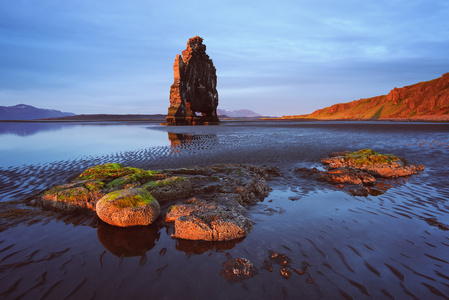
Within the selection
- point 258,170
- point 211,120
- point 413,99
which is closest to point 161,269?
point 258,170

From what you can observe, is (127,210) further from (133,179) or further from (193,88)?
(193,88)

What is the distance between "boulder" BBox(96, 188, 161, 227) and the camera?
257 inches

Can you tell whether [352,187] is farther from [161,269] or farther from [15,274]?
[15,274]

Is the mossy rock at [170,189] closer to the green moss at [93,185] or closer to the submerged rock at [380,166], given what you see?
the green moss at [93,185]

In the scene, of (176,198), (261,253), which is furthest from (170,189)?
(261,253)

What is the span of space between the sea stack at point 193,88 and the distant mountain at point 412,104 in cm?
10946

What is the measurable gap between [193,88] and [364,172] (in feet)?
277

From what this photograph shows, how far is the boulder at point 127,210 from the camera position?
654cm

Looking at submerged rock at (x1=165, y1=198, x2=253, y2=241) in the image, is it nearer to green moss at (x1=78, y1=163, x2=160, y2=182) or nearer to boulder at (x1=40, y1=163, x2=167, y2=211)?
boulder at (x1=40, y1=163, x2=167, y2=211)

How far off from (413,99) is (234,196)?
584 feet

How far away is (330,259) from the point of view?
16.0 ft

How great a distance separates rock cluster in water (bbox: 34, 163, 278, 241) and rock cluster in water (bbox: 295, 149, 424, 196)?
4070 mm

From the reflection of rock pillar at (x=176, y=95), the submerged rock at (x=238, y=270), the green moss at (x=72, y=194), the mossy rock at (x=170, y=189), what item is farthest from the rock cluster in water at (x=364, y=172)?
the reflection of rock pillar at (x=176, y=95)

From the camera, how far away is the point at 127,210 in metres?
6.57
